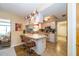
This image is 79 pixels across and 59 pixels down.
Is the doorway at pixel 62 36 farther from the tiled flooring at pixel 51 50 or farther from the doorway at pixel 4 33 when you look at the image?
the doorway at pixel 4 33

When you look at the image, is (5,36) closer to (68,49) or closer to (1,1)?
(1,1)

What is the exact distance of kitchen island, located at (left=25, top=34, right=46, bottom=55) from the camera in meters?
1.75

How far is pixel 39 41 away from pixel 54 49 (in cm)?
33

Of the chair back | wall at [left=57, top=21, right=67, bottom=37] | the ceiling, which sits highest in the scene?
the ceiling

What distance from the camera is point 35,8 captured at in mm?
1684

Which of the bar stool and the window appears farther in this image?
the bar stool

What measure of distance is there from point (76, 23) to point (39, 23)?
706 mm

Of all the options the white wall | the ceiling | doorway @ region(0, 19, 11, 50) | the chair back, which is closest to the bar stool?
the chair back

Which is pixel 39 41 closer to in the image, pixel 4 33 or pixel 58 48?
pixel 58 48

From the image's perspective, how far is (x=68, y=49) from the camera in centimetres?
177

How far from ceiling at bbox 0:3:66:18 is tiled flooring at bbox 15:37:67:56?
1.66 ft

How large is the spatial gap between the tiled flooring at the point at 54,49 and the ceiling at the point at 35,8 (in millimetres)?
505

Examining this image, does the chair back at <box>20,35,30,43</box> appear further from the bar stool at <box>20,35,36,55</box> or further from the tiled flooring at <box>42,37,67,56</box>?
the tiled flooring at <box>42,37,67,56</box>

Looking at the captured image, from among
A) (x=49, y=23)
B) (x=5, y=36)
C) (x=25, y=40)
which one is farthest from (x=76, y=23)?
(x=5, y=36)
